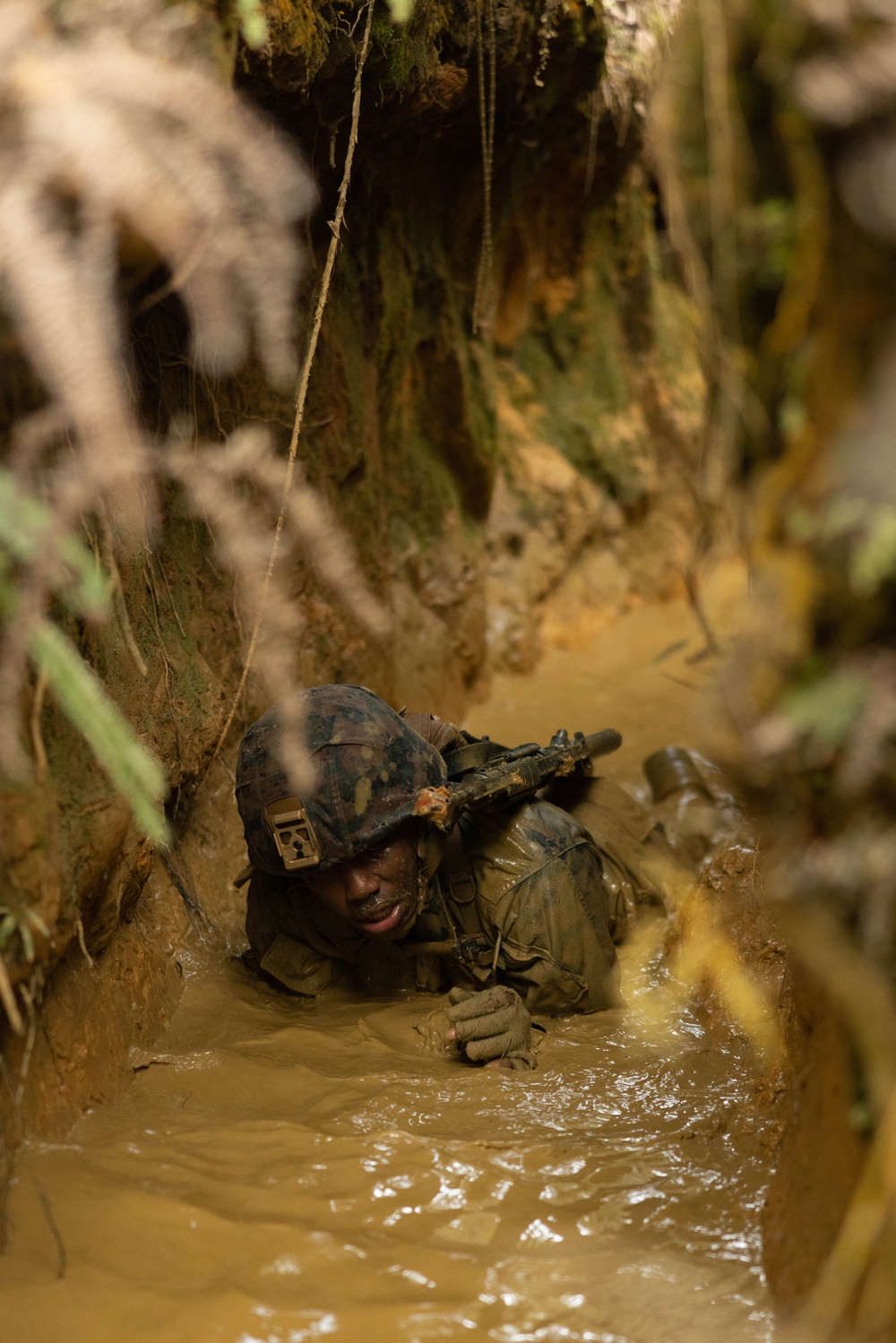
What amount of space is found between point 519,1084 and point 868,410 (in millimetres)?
2000

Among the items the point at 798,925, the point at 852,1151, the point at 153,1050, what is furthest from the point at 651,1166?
the point at 153,1050

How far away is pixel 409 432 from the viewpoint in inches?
224

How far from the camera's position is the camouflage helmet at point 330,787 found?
310 centimetres

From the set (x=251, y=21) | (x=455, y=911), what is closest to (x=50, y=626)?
(x=251, y=21)

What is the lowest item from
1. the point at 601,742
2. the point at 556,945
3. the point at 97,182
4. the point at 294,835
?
the point at 556,945

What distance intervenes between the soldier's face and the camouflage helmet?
3.3 inches

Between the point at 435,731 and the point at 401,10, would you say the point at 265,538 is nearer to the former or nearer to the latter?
the point at 435,731

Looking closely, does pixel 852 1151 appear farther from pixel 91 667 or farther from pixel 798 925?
pixel 91 667

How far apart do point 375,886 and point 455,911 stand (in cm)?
44

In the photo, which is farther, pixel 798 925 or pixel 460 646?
pixel 460 646

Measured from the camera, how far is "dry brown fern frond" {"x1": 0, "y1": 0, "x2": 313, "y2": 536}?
1.77 meters

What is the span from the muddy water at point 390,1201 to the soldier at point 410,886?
345 mm

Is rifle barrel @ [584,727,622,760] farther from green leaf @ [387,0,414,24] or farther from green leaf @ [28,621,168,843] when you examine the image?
green leaf @ [28,621,168,843]

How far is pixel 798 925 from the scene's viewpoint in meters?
1.73
